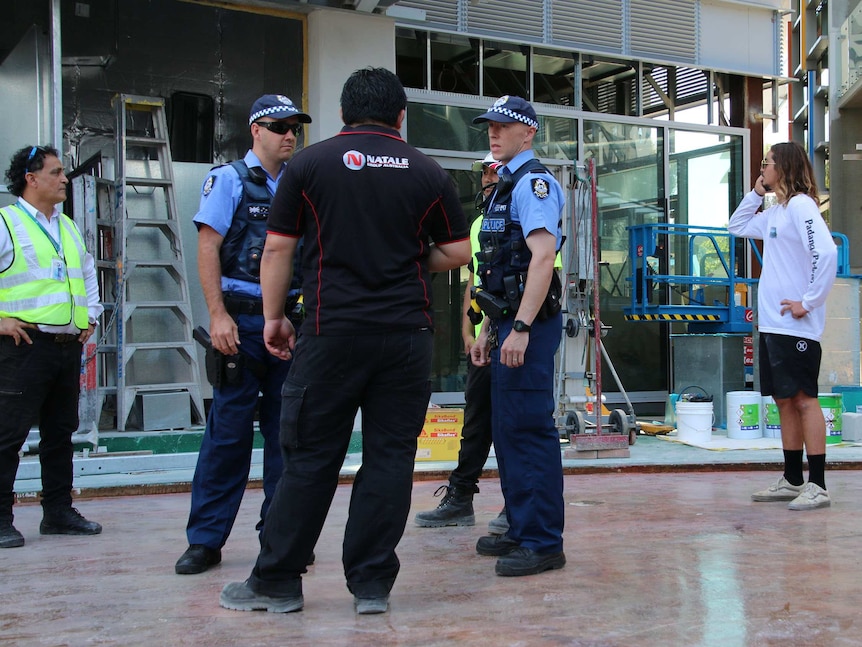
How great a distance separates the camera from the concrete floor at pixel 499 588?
3.16m

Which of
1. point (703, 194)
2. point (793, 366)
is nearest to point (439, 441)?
point (793, 366)

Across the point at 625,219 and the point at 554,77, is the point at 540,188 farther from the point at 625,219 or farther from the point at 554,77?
the point at 625,219

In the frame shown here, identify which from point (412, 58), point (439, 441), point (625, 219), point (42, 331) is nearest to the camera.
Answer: point (42, 331)

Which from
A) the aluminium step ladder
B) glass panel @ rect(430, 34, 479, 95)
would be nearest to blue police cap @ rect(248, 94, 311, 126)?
the aluminium step ladder

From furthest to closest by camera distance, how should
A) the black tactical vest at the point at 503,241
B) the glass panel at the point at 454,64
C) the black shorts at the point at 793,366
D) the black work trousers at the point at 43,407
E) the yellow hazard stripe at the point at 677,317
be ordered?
the yellow hazard stripe at the point at 677,317
the glass panel at the point at 454,64
the black shorts at the point at 793,366
the black work trousers at the point at 43,407
the black tactical vest at the point at 503,241

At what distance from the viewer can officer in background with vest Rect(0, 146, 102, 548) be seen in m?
4.79

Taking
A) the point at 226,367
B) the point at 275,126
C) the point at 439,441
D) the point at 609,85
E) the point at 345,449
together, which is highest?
the point at 609,85

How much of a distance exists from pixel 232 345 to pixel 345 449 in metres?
0.83

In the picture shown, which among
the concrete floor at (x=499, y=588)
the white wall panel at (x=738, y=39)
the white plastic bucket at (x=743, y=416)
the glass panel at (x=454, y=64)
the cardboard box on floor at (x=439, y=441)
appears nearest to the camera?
the concrete floor at (x=499, y=588)

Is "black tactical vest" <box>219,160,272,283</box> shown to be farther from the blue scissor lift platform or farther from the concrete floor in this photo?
the blue scissor lift platform

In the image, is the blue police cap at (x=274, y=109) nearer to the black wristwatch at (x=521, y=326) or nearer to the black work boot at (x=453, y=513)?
the black wristwatch at (x=521, y=326)

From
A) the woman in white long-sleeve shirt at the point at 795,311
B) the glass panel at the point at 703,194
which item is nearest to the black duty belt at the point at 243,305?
the woman in white long-sleeve shirt at the point at 795,311

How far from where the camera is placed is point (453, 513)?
513 cm

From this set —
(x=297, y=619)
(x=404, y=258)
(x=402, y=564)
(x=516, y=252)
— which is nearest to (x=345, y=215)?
(x=404, y=258)
